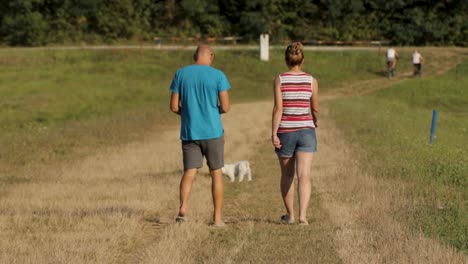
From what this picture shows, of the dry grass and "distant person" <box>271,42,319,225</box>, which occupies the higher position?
"distant person" <box>271,42,319,225</box>

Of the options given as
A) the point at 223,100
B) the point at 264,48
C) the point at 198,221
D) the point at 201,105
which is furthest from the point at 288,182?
the point at 264,48

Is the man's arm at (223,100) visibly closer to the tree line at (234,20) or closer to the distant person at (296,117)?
the distant person at (296,117)

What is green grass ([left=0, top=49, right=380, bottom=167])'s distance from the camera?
22.4 meters

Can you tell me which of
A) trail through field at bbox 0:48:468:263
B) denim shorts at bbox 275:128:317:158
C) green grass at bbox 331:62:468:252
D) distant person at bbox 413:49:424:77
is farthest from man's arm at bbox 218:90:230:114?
distant person at bbox 413:49:424:77

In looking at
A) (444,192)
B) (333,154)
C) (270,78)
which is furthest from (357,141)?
(270,78)

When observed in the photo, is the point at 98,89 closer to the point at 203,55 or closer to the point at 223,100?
the point at 203,55

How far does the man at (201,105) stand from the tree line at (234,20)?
49481mm

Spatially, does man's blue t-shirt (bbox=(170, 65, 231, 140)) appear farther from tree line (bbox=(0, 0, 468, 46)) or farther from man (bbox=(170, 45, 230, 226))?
tree line (bbox=(0, 0, 468, 46))

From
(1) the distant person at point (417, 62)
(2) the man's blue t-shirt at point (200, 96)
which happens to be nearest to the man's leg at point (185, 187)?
(2) the man's blue t-shirt at point (200, 96)

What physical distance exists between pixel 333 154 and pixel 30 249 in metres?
9.66

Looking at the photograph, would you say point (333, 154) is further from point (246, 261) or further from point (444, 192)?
point (246, 261)

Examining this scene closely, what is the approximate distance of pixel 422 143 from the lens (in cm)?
1803

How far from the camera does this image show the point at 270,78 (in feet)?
143

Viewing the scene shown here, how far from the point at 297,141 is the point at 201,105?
3.54 feet
